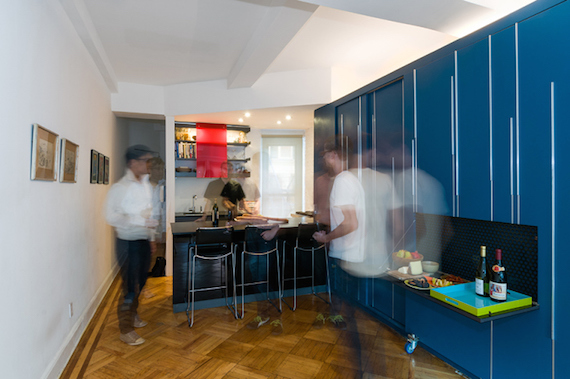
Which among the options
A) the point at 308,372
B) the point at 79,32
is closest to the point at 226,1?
the point at 79,32

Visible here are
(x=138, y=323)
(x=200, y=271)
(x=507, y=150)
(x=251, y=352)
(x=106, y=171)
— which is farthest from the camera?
(x=106, y=171)

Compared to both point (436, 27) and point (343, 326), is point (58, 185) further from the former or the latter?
point (436, 27)

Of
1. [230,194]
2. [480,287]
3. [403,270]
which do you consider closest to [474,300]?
[480,287]

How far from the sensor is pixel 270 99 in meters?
3.22

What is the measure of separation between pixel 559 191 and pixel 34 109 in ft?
7.39

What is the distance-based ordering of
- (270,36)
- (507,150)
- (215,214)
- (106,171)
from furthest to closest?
(215,214), (106,171), (270,36), (507,150)

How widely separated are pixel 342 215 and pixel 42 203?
4.85 feet

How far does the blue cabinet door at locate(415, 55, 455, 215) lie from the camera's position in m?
1.55

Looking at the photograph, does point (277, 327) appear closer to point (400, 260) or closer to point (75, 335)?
point (400, 260)

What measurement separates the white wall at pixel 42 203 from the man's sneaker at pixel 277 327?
4.15ft

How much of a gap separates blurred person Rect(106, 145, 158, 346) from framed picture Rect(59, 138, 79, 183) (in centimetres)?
26

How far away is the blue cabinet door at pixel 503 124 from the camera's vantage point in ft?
4.15

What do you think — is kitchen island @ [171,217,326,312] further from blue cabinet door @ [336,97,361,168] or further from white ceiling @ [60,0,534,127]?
white ceiling @ [60,0,534,127]

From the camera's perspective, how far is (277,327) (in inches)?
84.2
